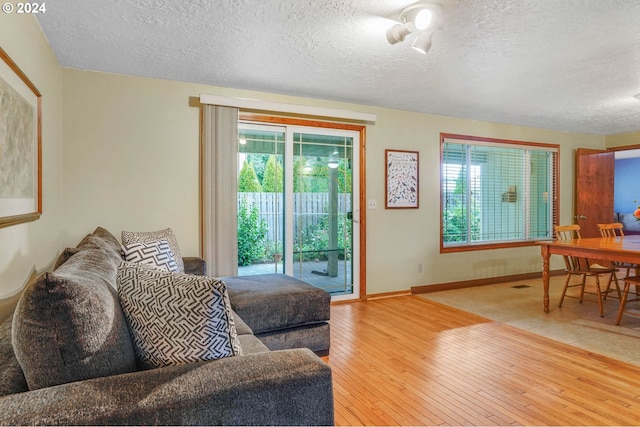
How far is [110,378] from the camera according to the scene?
3.27 ft

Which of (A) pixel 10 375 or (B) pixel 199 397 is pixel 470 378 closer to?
(B) pixel 199 397

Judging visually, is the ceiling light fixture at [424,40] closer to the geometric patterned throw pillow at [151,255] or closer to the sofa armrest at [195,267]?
the geometric patterned throw pillow at [151,255]

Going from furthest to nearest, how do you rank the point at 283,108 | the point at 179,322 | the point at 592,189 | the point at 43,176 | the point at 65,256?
the point at 592,189, the point at 283,108, the point at 43,176, the point at 65,256, the point at 179,322

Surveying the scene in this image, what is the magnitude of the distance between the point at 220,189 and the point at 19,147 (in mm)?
1762

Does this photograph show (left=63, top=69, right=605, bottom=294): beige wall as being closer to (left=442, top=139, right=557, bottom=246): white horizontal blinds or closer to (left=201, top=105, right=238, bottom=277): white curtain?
(left=201, top=105, right=238, bottom=277): white curtain

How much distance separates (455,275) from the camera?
5.05 meters

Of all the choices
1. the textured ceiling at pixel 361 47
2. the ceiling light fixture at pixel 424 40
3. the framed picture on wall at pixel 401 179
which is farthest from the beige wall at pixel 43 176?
the framed picture on wall at pixel 401 179

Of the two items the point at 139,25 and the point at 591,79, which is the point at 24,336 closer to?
the point at 139,25

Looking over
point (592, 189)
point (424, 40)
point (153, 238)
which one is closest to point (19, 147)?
point (153, 238)

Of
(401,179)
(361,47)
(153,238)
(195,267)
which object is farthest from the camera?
(401,179)

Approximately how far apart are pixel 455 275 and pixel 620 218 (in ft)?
20.2

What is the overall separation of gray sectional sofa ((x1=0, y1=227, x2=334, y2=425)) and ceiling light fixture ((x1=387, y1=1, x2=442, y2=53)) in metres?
A: 1.90

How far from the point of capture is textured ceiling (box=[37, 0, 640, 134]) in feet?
7.14

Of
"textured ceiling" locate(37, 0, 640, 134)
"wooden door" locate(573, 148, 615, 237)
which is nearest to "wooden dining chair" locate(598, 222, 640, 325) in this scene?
"wooden door" locate(573, 148, 615, 237)
